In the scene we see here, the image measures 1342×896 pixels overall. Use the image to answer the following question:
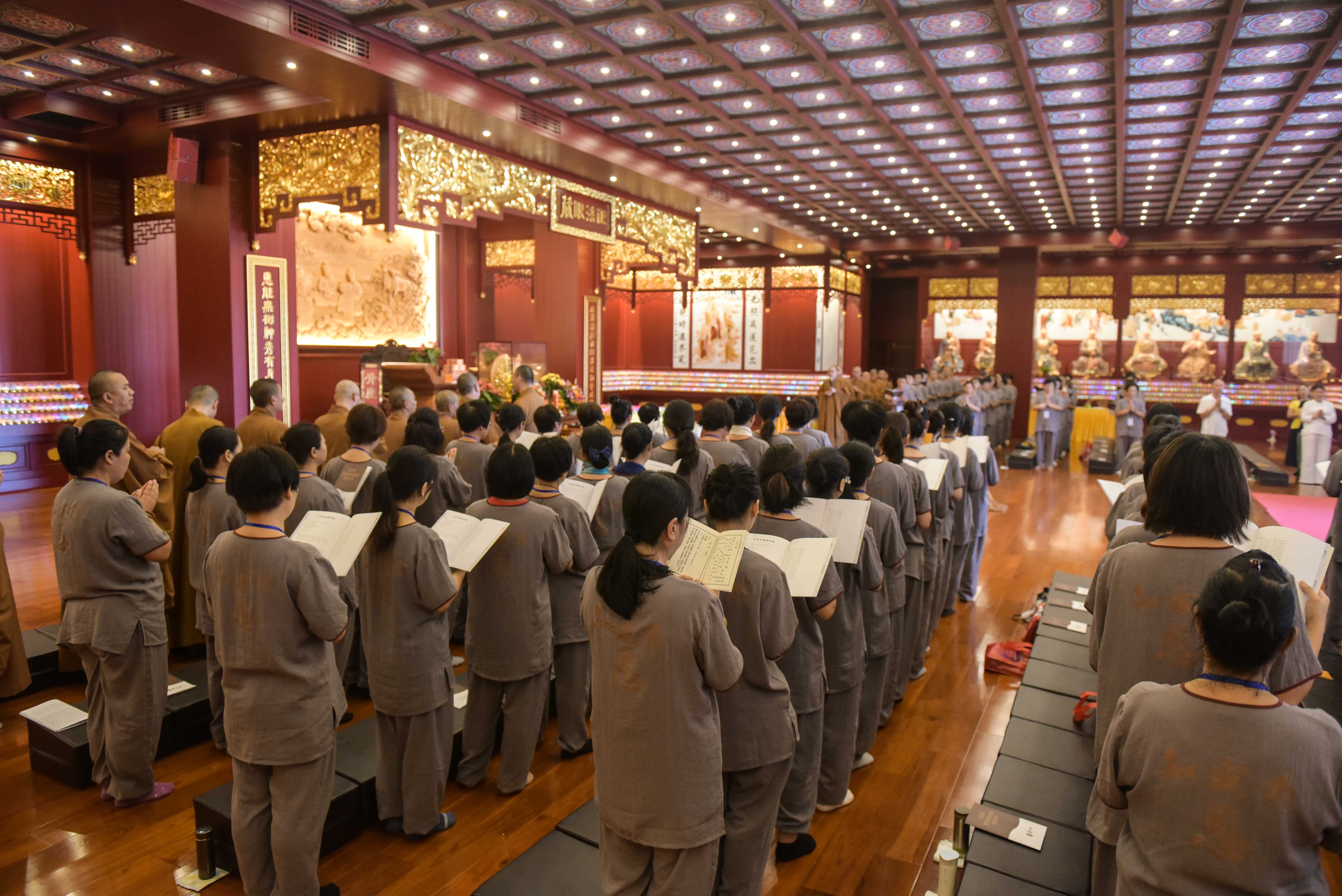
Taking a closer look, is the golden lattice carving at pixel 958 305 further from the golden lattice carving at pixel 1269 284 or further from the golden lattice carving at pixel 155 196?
the golden lattice carving at pixel 155 196

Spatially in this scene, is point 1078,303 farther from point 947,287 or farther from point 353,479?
point 353,479

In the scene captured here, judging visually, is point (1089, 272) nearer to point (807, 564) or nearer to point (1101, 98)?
point (1101, 98)

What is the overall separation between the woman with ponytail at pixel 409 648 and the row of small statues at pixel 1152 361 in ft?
49.4

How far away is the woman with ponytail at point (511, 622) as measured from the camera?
2998 millimetres

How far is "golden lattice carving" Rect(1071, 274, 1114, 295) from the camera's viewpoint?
57.6ft

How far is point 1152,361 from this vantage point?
57.0 ft

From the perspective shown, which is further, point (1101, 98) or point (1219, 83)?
point (1101, 98)

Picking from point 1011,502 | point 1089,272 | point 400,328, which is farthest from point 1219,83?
point 1089,272

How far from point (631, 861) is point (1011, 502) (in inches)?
350

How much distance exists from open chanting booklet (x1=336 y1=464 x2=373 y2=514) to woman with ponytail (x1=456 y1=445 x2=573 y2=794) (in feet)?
2.87

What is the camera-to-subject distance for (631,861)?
2000 mm

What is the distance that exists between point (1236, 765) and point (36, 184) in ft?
35.5

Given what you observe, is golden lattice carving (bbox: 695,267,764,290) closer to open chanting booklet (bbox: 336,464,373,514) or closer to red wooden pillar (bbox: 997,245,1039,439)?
red wooden pillar (bbox: 997,245,1039,439)

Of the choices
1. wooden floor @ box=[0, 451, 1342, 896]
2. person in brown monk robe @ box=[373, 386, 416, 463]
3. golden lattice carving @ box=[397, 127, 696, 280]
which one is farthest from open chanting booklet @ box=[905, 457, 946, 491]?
golden lattice carving @ box=[397, 127, 696, 280]
